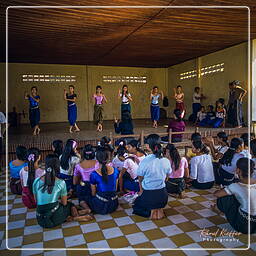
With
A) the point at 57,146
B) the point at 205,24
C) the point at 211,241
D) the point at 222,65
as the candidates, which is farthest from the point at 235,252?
the point at 222,65

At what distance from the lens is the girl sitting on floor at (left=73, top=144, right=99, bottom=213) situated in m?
3.34

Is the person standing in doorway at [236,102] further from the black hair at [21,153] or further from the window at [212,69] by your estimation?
the black hair at [21,153]

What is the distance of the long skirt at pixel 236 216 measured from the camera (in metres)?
2.58

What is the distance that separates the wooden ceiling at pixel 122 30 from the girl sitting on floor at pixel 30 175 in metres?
2.67

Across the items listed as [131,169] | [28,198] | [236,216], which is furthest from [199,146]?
[28,198]

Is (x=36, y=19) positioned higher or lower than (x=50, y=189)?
higher

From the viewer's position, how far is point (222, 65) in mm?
8969

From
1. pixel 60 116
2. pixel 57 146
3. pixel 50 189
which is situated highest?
pixel 60 116

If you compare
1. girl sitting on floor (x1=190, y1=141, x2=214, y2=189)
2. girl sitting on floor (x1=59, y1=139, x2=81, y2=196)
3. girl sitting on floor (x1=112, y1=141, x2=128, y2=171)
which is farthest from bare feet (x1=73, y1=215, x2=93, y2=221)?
girl sitting on floor (x1=190, y1=141, x2=214, y2=189)

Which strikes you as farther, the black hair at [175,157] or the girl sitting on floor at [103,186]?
the black hair at [175,157]

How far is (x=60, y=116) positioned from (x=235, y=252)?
10681 mm

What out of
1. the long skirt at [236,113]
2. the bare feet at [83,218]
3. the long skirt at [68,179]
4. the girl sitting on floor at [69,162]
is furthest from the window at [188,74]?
the bare feet at [83,218]

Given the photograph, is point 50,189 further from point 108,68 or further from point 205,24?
point 108,68

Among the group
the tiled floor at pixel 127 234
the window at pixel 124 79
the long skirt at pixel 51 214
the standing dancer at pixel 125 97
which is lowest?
the tiled floor at pixel 127 234
